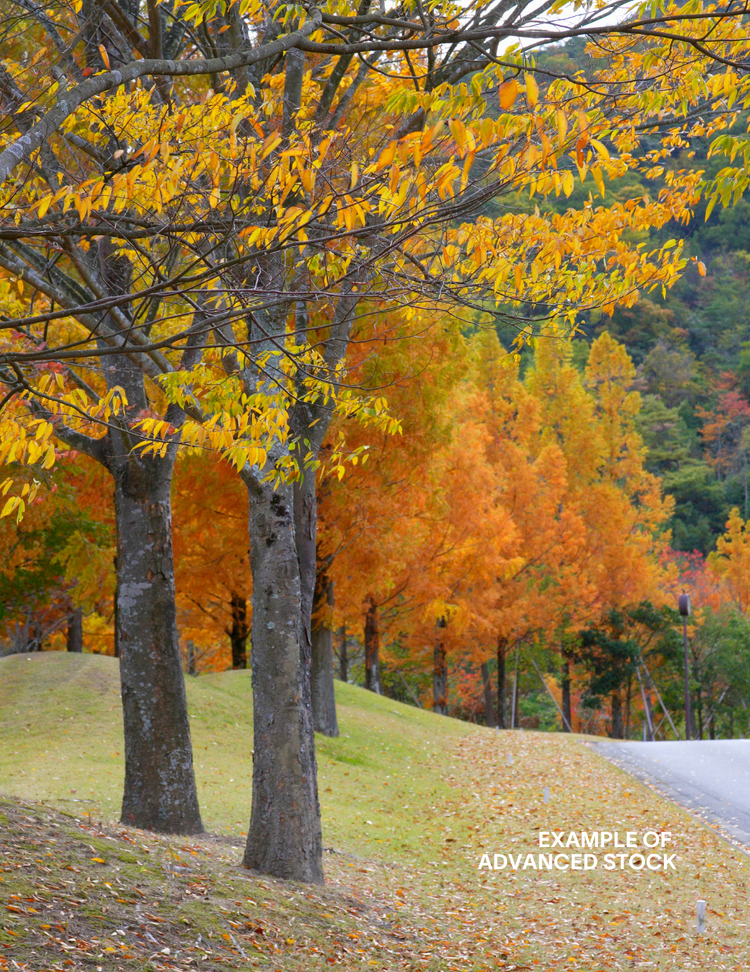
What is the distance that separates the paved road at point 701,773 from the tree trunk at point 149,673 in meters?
6.14

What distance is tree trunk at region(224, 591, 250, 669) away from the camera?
1892 cm

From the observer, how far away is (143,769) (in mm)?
6254

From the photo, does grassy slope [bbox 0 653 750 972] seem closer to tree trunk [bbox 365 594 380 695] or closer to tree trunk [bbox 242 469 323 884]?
tree trunk [bbox 242 469 323 884]

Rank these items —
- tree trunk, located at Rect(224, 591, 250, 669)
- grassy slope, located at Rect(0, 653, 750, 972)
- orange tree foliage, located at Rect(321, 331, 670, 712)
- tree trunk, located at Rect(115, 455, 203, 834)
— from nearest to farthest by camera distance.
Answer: grassy slope, located at Rect(0, 653, 750, 972) < tree trunk, located at Rect(115, 455, 203, 834) < orange tree foliage, located at Rect(321, 331, 670, 712) < tree trunk, located at Rect(224, 591, 250, 669)

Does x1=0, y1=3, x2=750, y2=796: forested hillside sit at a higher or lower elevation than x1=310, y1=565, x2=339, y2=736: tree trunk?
higher

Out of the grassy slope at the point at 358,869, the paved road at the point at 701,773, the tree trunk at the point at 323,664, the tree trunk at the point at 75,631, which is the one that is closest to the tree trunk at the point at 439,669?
the paved road at the point at 701,773

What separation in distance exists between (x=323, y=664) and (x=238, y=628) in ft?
21.1

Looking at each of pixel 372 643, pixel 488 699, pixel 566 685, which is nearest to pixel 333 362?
pixel 372 643

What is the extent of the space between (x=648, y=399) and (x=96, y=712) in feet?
117

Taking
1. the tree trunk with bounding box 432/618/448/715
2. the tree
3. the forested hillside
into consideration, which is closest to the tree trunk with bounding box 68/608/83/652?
the forested hillside

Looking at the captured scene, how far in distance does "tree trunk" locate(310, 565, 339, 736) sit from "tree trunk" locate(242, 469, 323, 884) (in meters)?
7.47

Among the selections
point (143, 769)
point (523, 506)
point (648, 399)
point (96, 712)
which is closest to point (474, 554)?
point (523, 506)

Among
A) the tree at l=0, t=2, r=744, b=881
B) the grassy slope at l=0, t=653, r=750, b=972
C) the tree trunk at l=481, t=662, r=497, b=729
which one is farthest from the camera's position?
the tree trunk at l=481, t=662, r=497, b=729

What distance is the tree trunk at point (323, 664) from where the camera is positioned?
13.4 metres
